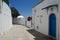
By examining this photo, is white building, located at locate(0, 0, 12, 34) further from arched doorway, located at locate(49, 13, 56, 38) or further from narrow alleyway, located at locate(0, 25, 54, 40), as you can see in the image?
arched doorway, located at locate(49, 13, 56, 38)

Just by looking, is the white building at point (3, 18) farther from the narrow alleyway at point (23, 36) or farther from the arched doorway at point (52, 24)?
the arched doorway at point (52, 24)

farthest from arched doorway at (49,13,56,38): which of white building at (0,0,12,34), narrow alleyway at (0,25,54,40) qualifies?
white building at (0,0,12,34)

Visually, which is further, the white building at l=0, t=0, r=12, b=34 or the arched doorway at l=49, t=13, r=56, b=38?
the white building at l=0, t=0, r=12, b=34

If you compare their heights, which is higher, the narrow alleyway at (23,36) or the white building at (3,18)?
the white building at (3,18)

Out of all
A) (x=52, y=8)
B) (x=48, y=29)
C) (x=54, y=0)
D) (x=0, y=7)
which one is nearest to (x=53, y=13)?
(x=52, y=8)

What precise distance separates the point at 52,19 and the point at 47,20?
3.74 ft

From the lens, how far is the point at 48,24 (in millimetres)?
12203

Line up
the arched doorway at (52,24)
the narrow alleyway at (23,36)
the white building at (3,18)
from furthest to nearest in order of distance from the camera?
1. the white building at (3,18)
2. the arched doorway at (52,24)
3. the narrow alleyway at (23,36)

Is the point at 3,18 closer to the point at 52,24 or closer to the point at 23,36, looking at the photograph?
the point at 23,36

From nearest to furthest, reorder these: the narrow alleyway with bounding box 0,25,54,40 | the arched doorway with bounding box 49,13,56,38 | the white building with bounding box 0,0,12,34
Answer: the narrow alleyway with bounding box 0,25,54,40 → the arched doorway with bounding box 49,13,56,38 → the white building with bounding box 0,0,12,34

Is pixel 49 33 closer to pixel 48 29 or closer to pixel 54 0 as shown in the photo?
pixel 48 29

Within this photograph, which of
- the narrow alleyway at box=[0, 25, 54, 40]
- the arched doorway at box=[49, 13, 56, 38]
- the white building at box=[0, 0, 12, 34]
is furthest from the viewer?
the white building at box=[0, 0, 12, 34]

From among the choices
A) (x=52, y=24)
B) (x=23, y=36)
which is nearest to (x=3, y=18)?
(x=23, y=36)

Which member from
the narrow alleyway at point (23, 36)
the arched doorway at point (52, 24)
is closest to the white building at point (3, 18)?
the narrow alleyway at point (23, 36)
